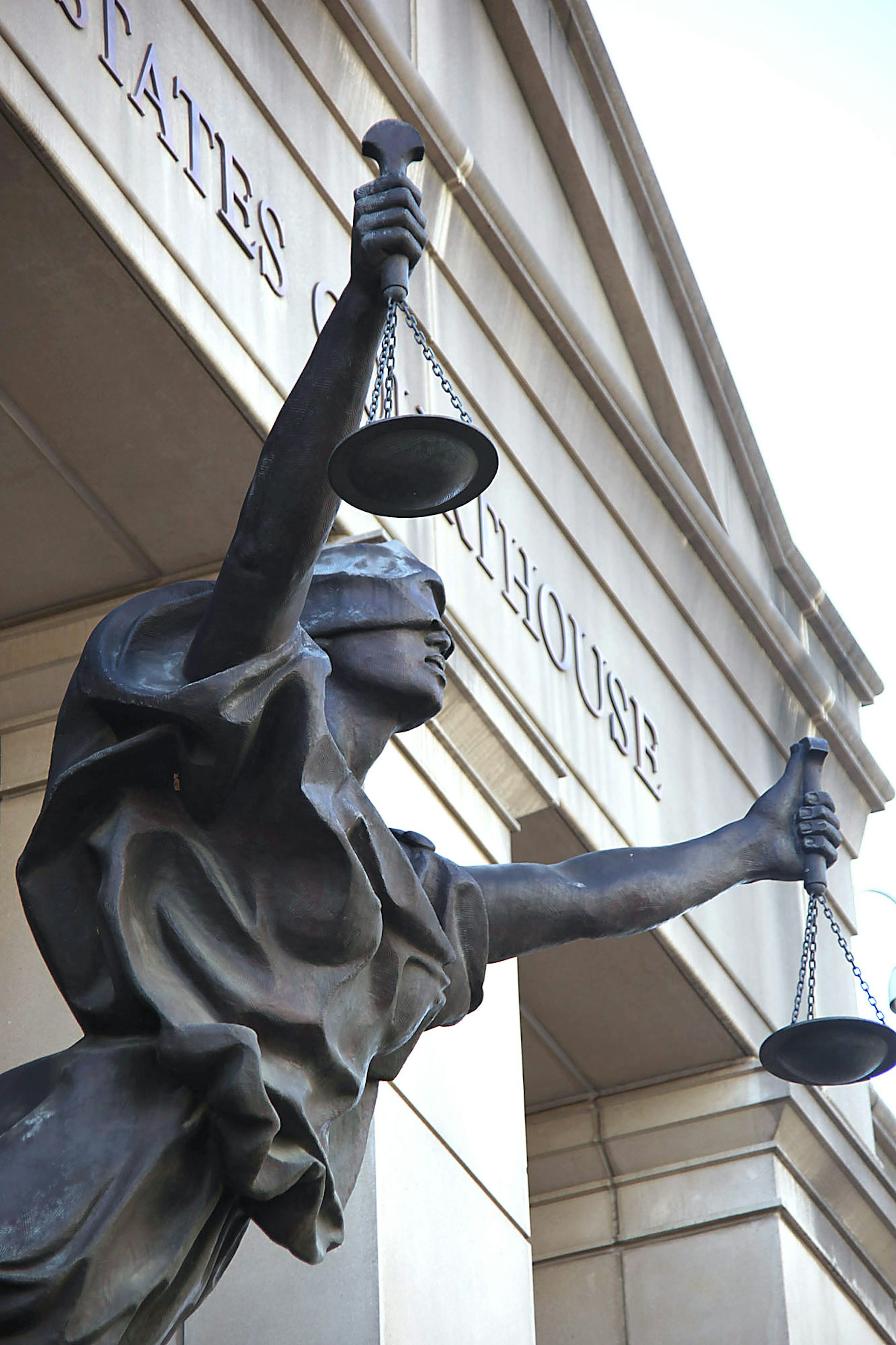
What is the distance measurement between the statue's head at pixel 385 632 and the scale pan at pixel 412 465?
616mm

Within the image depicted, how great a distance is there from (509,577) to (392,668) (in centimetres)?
424

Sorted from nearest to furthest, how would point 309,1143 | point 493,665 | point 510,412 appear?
point 309,1143 < point 493,665 < point 510,412

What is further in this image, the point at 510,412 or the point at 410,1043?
the point at 510,412

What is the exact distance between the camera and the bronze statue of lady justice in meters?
6.57

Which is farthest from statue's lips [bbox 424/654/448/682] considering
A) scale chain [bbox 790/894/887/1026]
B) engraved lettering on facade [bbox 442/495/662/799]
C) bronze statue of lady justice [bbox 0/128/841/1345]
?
engraved lettering on facade [bbox 442/495/662/799]

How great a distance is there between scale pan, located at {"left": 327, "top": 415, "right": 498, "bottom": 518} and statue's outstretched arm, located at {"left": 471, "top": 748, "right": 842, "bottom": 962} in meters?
1.42

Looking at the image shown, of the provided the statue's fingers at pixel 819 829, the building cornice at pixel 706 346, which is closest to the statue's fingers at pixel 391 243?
the statue's fingers at pixel 819 829

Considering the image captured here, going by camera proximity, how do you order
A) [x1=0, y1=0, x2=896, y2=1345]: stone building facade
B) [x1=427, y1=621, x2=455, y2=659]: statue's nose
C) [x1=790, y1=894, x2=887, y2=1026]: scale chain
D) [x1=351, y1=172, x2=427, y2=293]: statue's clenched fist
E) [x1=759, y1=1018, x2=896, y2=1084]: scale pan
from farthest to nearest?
1. [x1=0, y1=0, x2=896, y2=1345]: stone building facade
2. [x1=790, y1=894, x2=887, y2=1026]: scale chain
3. [x1=759, y1=1018, x2=896, y2=1084]: scale pan
4. [x1=427, y1=621, x2=455, y2=659]: statue's nose
5. [x1=351, y1=172, x2=427, y2=293]: statue's clenched fist

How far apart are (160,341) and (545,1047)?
537 cm

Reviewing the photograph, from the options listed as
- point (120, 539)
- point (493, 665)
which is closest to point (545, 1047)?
point (493, 665)

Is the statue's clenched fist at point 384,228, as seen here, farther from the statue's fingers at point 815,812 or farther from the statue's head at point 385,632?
the statue's fingers at point 815,812

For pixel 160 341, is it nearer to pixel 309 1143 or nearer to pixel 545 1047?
pixel 309 1143

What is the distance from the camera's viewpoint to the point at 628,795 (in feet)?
41.2

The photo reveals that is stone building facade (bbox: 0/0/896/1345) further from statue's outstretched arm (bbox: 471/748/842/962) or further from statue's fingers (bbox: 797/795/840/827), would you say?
statue's fingers (bbox: 797/795/840/827)
